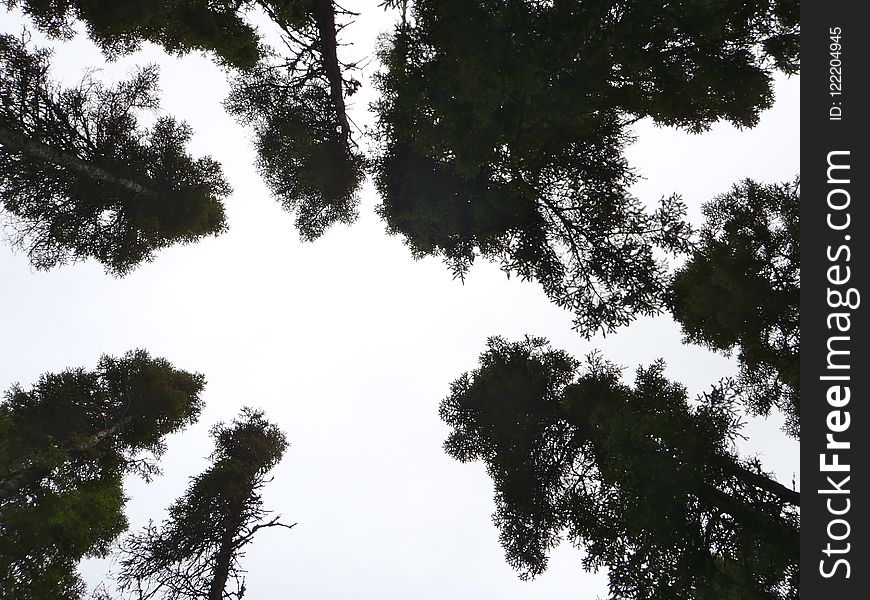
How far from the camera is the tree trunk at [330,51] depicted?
28.1 feet

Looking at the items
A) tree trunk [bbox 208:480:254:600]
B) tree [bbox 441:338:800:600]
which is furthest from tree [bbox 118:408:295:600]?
tree [bbox 441:338:800:600]

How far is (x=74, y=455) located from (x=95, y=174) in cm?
656

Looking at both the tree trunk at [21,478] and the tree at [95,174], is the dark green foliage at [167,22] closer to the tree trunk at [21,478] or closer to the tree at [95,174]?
the tree at [95,174]

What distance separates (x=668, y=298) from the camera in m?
8.20

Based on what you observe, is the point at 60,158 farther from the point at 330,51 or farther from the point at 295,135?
the point at 330,51

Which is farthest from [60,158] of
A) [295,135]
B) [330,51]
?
[330,51]

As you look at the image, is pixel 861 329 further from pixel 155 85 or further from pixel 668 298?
pixel 155 85

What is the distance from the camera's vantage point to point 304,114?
10.2 m

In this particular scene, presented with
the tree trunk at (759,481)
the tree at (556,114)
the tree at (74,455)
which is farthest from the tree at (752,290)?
the tree at (74,455)

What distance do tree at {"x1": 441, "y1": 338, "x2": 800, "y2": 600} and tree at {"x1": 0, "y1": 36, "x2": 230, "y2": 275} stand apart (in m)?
9.34

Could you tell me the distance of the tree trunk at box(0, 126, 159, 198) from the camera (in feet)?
27.3

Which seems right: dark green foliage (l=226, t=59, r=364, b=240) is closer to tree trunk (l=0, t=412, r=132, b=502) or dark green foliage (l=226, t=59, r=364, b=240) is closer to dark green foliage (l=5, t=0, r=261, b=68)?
dark green foliage (l=5, t=0, r=261, b=68)

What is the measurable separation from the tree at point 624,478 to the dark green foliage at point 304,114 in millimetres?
6527

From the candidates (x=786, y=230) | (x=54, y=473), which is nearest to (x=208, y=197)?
(x=54, y=473)
